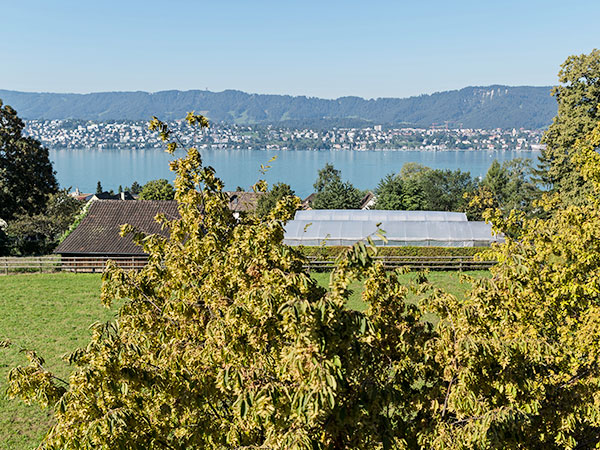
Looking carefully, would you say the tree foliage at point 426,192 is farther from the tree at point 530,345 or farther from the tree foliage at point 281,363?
the tree foliage at point 281,363

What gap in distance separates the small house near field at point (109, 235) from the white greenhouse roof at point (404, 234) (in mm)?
8961

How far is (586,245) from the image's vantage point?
10.1 metres

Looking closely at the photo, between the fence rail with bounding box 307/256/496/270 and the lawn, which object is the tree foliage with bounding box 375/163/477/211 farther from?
the lawn

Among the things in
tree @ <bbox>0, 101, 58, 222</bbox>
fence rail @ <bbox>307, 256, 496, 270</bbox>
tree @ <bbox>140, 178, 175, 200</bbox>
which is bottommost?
tree @ <bbox>140, 178, 175, 200</bbox>

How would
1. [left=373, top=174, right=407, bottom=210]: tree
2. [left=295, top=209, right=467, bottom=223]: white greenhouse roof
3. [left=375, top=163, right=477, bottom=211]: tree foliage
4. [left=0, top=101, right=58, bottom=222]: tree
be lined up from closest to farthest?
1. [left=295, top=209, right=467, bottom=223]: white greenhouse roof
2. [left=0, top=101, right=58, bottom=222]: tree
3. [left=373, top=174, right=407, bottom=210]: tree
4. [left=375, top=163, right=477, bottom=211]: tree foliage

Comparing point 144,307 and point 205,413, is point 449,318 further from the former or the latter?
point 144,307

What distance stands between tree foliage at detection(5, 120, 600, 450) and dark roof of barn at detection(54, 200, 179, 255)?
2474 cm

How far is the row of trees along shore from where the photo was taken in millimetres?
5125

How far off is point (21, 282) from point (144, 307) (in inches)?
1042

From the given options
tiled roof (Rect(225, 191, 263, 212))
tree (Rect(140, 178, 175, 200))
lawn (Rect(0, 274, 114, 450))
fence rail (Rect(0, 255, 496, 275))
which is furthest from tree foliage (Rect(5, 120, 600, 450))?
tree (Rect(140, 178, 175, 200))

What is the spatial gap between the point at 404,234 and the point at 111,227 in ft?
60.9

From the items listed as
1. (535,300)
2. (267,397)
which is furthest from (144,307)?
(535,300)

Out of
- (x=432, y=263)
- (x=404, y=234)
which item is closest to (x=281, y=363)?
(x=432, y=263)

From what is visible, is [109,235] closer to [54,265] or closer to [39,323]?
[54,265]
